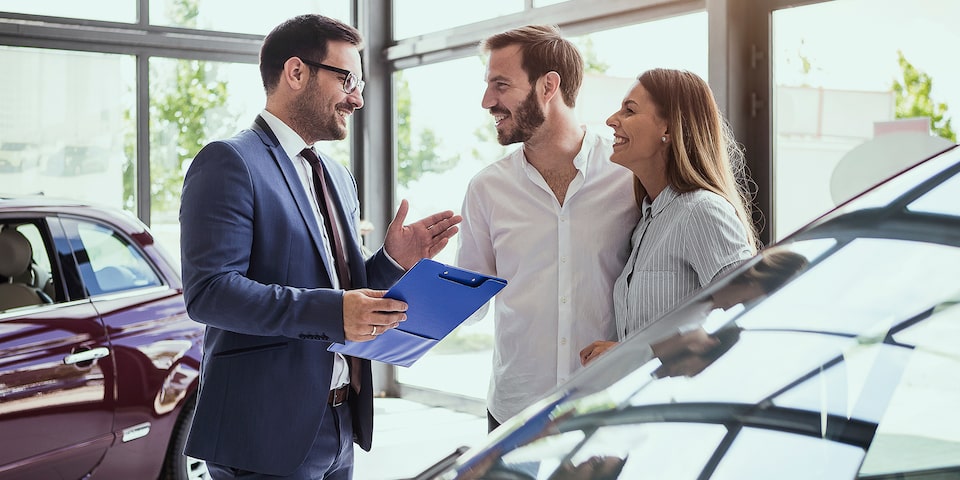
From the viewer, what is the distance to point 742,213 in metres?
1.91

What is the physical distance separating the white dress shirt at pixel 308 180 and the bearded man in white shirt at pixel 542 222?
1.23 ft

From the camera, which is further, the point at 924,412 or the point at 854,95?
the point at 854,95

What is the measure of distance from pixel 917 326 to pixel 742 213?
3.13ft

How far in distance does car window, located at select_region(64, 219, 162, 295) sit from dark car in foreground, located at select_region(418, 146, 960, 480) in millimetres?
2970

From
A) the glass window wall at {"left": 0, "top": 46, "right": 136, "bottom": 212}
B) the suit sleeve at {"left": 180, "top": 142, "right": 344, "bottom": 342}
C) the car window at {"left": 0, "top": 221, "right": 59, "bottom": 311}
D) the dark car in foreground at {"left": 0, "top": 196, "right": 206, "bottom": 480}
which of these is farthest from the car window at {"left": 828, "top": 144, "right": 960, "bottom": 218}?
the glass window wall at {"left": 0, "top": 46, "right": 136, "bottom": 212}

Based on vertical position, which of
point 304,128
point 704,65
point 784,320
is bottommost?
point 784,320

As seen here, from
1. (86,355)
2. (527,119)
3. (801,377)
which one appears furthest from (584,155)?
(86,355)

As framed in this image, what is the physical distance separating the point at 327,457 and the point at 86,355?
1909 millimetres

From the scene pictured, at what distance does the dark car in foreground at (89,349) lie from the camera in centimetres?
331

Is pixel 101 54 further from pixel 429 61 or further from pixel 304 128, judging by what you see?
pixel 304 128

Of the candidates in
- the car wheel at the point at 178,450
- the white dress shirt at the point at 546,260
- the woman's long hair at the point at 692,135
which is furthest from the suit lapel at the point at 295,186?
the car wheel at the point at 178,450

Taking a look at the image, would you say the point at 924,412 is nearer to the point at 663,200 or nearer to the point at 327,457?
the point at 663,200

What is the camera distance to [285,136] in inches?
80.6

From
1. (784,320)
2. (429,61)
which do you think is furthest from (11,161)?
(784,320)
